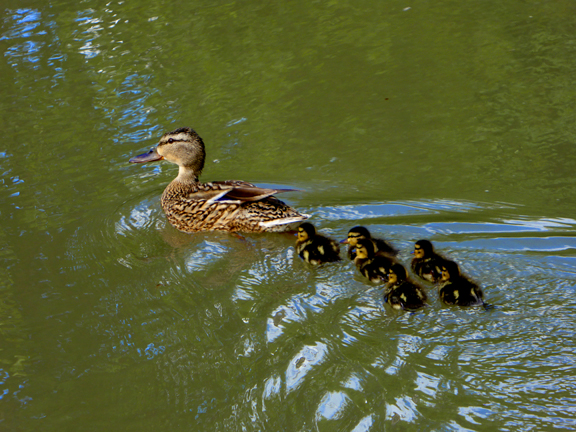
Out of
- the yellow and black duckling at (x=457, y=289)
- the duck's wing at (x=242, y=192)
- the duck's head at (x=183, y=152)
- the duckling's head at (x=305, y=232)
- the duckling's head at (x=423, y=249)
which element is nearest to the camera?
the yellow and black duckling at (x=457, y=289)

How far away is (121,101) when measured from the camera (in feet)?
19.9

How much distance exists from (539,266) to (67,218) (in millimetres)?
3267

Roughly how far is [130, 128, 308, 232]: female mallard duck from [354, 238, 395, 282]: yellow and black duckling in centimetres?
58

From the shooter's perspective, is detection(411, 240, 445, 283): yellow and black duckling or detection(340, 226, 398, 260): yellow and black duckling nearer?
detection(411, 240, 445, 283): yellow and black duckling

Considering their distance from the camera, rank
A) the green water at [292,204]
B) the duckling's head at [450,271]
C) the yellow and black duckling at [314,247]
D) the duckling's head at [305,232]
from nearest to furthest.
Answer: the green water at [292,204] < the duckling's head at [450,271] < the yellow and black duckling at [314,247] < the duckling's head at [305,232]

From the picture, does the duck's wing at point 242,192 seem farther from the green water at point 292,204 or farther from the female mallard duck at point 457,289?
the female mallard duck at point 457,289

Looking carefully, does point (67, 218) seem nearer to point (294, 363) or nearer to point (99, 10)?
point (294, 363)

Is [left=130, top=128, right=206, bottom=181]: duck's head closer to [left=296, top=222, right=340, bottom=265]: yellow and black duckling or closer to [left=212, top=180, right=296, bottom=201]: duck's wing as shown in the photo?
[left=212, top=180, right=296, bottom=201]: duck's wing

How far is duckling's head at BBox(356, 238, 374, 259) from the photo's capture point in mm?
3475

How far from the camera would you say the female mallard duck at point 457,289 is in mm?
3004

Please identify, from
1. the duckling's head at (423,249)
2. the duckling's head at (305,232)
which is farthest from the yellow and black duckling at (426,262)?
the duckling's head at (305,232)

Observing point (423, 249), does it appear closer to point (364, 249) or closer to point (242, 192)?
point (364, 249)

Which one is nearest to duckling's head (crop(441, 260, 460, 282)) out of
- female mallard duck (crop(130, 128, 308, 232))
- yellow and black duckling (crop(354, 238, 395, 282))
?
yellow and black duckling (crop(354, 238, 395, 282))

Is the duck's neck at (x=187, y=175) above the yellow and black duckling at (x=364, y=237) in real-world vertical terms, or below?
above
